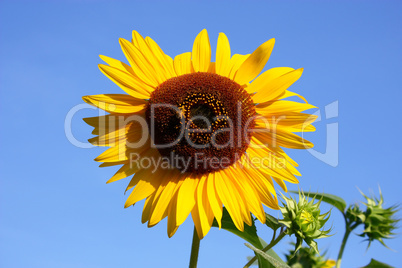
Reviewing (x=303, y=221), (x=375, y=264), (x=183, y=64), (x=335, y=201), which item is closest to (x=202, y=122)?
(x=183, y=64)

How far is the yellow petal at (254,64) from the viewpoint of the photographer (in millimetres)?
3625

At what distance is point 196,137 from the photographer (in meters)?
3.45

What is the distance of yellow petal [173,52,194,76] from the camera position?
12.4ft

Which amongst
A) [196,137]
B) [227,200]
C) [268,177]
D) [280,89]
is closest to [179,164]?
[196,137]

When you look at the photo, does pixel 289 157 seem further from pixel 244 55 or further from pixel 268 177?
pixel 244 55

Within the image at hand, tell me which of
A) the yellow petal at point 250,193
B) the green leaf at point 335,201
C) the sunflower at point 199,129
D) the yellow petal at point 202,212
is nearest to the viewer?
the yellow petal at point 202,212

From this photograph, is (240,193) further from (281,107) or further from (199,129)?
(281,107)

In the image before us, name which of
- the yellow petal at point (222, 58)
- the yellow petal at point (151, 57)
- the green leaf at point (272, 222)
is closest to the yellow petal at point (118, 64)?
the yellow petal at point (151, 57)

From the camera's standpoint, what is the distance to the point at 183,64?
3.82m

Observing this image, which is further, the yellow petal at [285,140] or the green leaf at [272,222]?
the yellow petal at [285,140]

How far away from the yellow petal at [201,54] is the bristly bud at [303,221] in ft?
4.56

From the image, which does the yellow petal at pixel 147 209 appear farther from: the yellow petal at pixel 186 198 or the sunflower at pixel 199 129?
the yellow petal at pixel 186 198

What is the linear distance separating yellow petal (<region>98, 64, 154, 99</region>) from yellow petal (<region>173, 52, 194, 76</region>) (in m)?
0.33

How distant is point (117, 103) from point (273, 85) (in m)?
1.40
